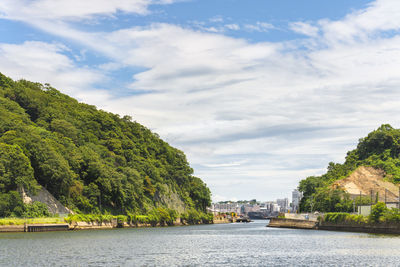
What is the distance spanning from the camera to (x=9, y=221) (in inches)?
4063

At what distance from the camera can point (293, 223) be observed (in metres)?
162

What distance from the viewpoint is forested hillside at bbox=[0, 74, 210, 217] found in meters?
114

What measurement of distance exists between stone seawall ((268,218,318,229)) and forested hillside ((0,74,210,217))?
142 feet

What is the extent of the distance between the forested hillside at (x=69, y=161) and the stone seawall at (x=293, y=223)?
43.2 m

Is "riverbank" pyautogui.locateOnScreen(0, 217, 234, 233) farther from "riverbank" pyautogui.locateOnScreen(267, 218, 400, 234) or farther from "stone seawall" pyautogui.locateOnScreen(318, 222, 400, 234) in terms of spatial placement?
"stone seawall" pyautogui.locateOnScreen(318, 222, 400, 234)

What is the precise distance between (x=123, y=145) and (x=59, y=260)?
140 metres

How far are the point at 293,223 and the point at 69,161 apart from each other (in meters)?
71.1

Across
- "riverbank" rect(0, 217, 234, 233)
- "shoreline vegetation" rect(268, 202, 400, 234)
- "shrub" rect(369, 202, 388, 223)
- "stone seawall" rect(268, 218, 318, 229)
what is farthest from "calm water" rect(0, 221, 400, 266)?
Answer: "stone seawall" rect(268, 218, 318, 229)

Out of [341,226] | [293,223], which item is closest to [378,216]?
[341,226]

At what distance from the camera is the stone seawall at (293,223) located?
14900cm

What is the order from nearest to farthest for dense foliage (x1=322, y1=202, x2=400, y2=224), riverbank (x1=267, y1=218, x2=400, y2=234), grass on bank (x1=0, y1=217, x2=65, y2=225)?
grass on bank (x1=0, y1=217, x2=65, y2=225) < dense foliage (x1=322, y1=202, x2=400, y2=224) < riverbank (x1=267, y1=218, x2=400, y2=234)

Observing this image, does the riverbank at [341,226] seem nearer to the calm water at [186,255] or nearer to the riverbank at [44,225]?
the calm water at [186,255]

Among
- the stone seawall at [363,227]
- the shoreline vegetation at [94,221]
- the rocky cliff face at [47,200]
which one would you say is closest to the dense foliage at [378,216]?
the stone seawall at [363,227]

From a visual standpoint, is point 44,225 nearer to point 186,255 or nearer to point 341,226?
point 186,255
